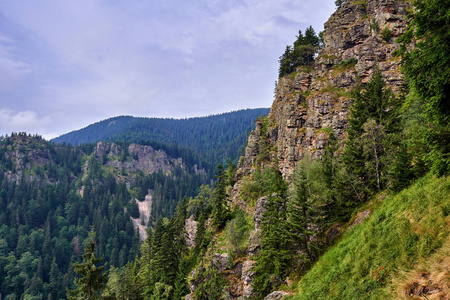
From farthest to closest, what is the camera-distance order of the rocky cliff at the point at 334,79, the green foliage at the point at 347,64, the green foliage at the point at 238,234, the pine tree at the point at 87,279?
the green foliage at the point at 347,64, the rocky cliff at the point at 334,79, the green foliage at the point at 238,234, the pine tree at the point at 87,279

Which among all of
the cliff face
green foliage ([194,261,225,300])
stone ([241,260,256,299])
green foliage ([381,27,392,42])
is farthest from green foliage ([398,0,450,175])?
green foliage ([381,27,392,42])

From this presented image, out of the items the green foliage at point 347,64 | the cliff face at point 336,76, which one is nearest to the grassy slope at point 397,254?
the cliff face at point 336,76

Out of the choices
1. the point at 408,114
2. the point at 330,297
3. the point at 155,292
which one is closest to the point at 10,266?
the point at 155,292

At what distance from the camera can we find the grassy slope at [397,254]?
35.1 ft

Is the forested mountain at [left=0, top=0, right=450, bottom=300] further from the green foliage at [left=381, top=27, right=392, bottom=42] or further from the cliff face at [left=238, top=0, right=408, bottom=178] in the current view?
the green foliage at [left=381, top=27, right=392, bottom=42]

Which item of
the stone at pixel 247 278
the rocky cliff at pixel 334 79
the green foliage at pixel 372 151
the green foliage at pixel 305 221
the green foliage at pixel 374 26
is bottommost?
the stone at pixel 247 278

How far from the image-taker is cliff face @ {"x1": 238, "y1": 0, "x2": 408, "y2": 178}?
51.2 metres

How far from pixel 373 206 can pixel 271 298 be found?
44.3ft

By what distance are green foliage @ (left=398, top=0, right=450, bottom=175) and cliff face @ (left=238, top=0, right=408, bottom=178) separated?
37422 millimetres

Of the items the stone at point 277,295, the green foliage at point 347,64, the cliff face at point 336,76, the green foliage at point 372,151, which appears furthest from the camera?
the green foliage at point 347,64

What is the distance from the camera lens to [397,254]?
13.7m

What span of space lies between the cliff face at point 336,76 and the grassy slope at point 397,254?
32.3 m

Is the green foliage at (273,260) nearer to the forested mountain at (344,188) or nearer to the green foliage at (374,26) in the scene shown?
the forested mountain at (344,188)

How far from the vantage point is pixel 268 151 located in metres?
68.7
